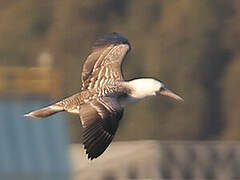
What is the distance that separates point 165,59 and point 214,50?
3.48 metres

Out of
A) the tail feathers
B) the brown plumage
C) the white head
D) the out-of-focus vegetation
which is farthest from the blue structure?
the out-of-focus vegetation

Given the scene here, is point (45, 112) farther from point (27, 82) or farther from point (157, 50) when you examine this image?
point (157, 50)

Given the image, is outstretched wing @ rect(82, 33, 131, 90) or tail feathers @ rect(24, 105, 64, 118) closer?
tail feathers @ rect(24, 105, 64, 118)

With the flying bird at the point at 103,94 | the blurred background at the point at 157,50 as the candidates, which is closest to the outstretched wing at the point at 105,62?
the flying bird at the point at 103,94

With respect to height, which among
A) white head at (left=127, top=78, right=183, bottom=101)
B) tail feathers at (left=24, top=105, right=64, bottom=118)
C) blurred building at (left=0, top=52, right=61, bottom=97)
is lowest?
blurred building at (left=0, top=52, right=61, bottom=97)

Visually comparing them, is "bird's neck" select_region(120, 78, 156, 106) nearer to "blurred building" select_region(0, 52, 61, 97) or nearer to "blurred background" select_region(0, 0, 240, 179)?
"blurred building" select_region(0, 52, 61, 97)

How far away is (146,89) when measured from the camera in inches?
656

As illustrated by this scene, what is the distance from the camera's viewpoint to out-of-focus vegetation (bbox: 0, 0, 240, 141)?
5766cm

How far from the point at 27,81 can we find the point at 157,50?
2942 cm

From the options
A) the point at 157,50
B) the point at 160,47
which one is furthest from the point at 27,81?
the point at 160,47

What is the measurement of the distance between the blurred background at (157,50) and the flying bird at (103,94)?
114ft

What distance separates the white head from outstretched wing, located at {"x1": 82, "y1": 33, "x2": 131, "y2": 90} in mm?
386

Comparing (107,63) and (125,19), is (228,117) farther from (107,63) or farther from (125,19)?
(107,63)

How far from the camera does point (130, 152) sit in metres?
37.0
